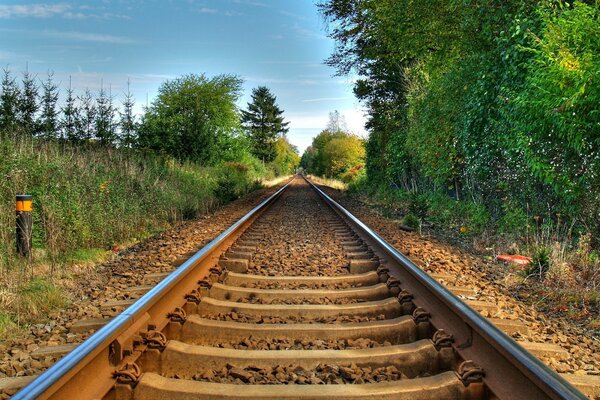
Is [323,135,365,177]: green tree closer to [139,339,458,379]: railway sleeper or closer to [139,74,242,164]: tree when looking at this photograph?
[139,74,242,164]: tree

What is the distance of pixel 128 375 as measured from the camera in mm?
2621

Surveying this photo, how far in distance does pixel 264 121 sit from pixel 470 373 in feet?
254

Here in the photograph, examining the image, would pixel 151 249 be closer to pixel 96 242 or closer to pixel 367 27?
pixel 96 242

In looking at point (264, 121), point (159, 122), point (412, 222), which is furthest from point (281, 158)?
point (412, 222)

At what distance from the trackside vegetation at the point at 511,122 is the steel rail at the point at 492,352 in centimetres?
209

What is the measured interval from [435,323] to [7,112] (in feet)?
69.1

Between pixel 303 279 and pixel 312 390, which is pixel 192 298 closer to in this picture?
pixel 303 279

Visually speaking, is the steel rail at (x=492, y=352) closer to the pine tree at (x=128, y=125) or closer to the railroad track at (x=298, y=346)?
the railroad track at (x=298, y=346)

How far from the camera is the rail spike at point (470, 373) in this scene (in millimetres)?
2621

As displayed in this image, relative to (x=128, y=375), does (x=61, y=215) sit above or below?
above

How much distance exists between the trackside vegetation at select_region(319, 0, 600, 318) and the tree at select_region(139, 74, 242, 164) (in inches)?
507

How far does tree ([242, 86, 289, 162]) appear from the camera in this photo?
77.1 meters

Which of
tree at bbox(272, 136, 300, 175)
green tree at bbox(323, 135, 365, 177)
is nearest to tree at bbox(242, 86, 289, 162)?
tree at bbox(272, 136, 300, 175)

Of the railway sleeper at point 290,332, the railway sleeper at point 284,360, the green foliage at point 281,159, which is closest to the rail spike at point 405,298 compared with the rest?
the railway sleeper at point 290,332
